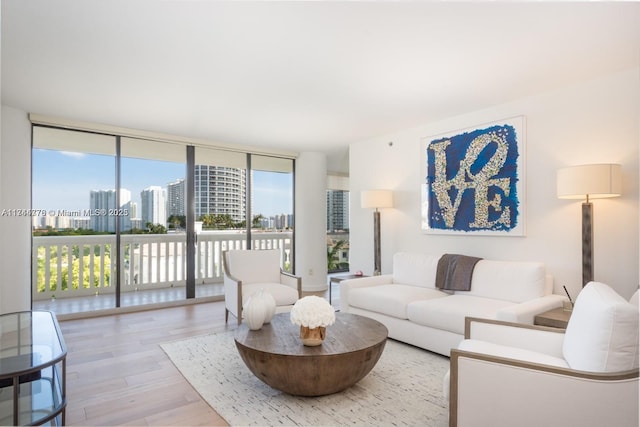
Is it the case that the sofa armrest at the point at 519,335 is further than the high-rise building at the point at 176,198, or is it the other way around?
the high-rise building at the point at 176,198

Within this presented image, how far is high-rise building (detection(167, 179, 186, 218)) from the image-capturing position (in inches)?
207

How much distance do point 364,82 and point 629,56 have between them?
6.66 feet

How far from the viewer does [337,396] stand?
2.41 metres

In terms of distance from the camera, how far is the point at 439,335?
3125 mm

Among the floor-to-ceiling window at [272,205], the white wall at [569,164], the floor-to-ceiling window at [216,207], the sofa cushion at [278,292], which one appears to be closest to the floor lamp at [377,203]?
the white wall at [569,164]

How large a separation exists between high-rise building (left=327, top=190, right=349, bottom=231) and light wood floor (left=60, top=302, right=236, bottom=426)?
379 centimetres

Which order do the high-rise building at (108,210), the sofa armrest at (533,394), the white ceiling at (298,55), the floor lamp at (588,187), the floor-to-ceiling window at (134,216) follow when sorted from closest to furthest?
the sofa armrest at (533,394) < the white ceiling at (298,55) < the floor lamp at (588,187) < the floor-to-ceiling window at (134,216) < the high-rise building at (108,210)

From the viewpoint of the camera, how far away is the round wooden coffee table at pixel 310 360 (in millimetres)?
2217

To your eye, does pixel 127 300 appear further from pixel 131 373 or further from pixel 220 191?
pixel 131 373

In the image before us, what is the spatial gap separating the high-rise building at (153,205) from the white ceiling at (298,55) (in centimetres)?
122

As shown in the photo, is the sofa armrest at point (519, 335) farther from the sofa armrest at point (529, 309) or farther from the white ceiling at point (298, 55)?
the white ceiling at point (298, 55)

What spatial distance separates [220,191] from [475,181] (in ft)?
12.3

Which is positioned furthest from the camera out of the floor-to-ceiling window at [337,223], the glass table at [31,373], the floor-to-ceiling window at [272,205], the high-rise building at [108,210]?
the floor-to-ceiling window at [337,223]

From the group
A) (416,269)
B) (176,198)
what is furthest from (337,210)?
(416,269)
